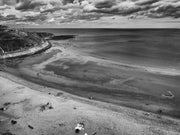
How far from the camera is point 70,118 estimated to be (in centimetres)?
2255

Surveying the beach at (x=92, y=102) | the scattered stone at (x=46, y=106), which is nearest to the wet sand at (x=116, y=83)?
the beach at (x=92, y=102)

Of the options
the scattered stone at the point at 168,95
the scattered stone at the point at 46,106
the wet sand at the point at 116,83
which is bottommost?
the scattered stone at the point at 168,95

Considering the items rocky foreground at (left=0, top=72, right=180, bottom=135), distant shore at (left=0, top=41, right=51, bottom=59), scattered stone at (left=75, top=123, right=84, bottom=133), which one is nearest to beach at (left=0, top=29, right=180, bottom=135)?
rocky foreground at (left=0, top=72, right=180, bottom=135)

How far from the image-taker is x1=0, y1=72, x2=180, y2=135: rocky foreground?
20.2 m

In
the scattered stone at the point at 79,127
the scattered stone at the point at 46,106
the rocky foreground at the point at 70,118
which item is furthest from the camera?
the scattered stone at the point at 46,106

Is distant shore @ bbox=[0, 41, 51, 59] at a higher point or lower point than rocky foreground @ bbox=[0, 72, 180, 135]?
higher

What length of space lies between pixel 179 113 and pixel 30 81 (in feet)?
96.8

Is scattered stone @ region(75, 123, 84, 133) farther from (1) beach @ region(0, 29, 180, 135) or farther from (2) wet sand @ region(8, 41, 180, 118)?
(2) wet sand @ region(8, 41, 180, 118)

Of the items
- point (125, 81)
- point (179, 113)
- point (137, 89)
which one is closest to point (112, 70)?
point (125, 81)

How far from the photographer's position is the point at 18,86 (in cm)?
3375

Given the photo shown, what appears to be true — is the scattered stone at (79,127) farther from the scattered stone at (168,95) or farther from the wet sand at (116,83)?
the scattered stone at (168,95)

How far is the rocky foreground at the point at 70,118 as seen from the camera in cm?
2015

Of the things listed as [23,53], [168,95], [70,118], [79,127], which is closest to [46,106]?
[70,118]

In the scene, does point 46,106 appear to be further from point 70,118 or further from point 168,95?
point 168,95
